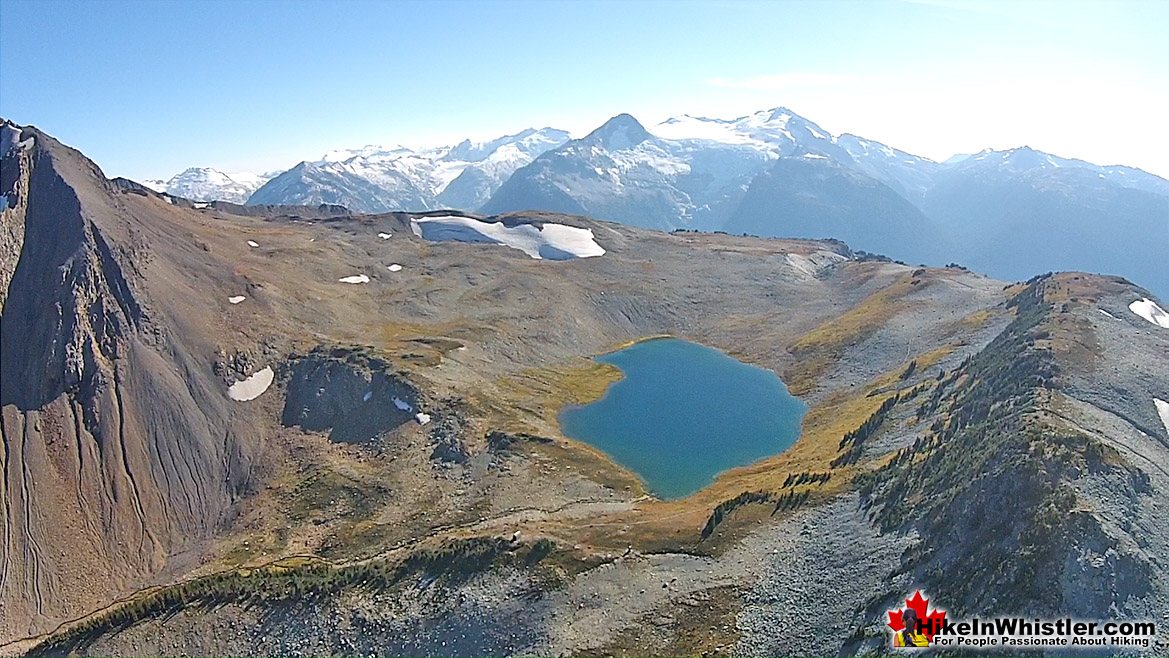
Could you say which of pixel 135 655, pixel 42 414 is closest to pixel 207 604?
pixel 135 655

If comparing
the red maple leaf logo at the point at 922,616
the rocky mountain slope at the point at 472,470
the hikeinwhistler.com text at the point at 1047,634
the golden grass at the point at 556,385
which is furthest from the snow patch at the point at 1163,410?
the golden grass at the point at 556,385

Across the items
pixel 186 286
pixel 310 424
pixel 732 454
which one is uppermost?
pixel 186 286

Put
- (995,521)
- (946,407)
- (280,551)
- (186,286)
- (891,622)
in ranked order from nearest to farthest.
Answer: (891,622)
(995,521)
(280,551)
(946,407)
(186,286)

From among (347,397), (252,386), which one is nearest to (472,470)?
(347,397)

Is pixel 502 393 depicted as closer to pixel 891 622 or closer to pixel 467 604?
pixel 467 604

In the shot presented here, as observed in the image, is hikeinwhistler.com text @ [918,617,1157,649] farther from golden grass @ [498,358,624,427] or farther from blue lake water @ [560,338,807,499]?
golden grass @ [498,358,624,427]

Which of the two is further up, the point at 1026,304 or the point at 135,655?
the point at 1026,304
